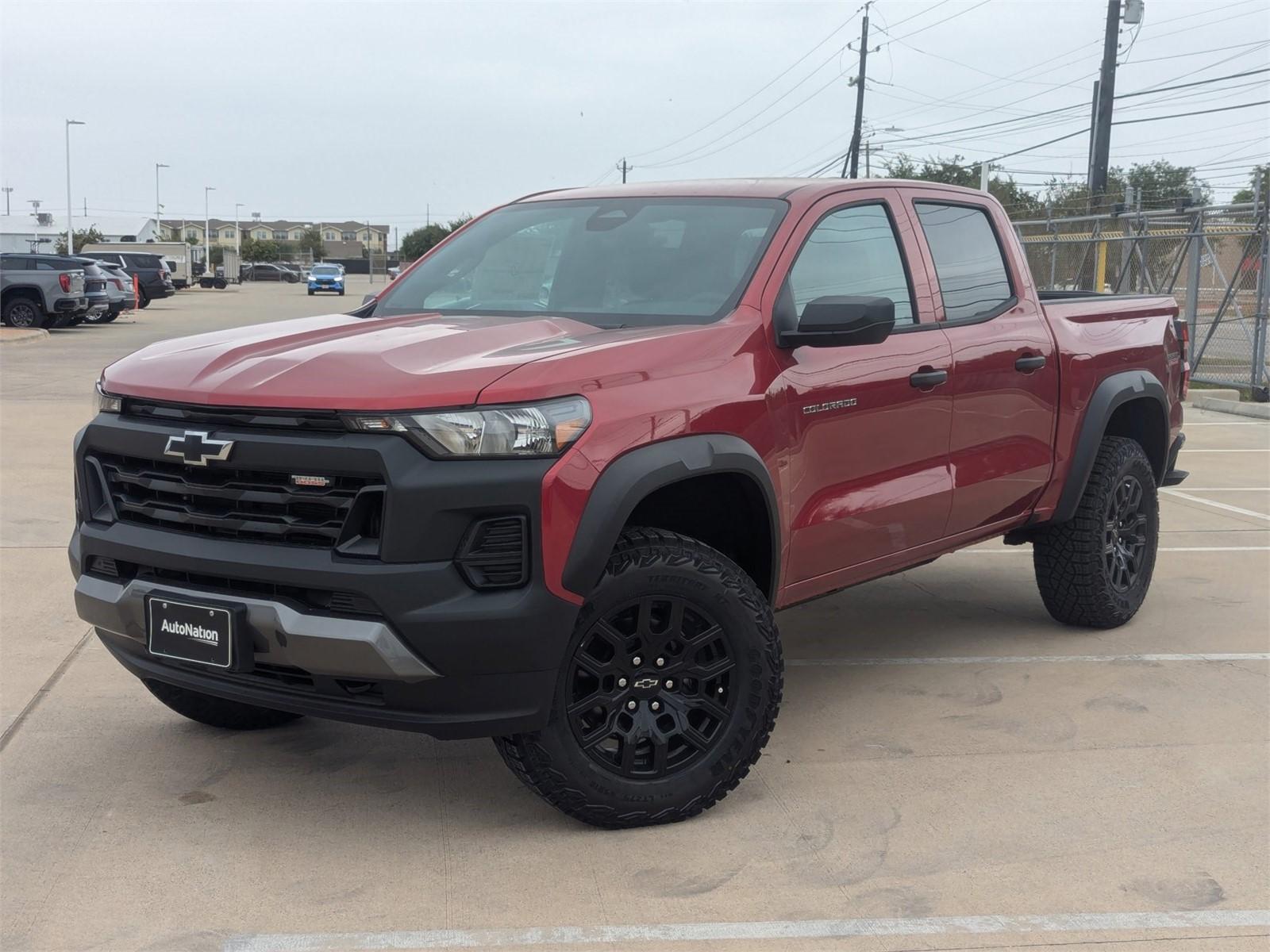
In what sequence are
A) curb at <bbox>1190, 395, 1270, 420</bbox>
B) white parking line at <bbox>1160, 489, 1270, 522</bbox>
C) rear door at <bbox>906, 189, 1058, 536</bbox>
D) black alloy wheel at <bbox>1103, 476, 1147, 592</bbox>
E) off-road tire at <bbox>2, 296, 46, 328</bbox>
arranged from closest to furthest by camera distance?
rear door at <bbox>906, 189, 1058, 536</bbox>, black alloy wheel at <bbox>1103, 476, 1147, 592</bbox>, white parking line at <bbox>1160, 489, 1270, 522</bbox>, curb at <bbox>1190, 395, 1270, 420</bbox>, off-road tire at <bbox>2, 296, 46, 328</bbox>

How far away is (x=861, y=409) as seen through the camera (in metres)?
4.59

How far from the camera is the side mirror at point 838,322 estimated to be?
418cm

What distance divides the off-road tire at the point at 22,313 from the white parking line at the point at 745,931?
26.8 m

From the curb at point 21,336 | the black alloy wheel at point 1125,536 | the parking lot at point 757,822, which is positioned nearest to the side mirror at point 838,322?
the parking lot at point 757,822

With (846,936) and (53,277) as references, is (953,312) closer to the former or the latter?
(846,936)

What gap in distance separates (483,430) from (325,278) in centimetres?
5470

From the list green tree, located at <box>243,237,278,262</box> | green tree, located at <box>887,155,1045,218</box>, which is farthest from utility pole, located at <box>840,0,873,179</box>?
green tree, located at <box>243,237,278,262</box>

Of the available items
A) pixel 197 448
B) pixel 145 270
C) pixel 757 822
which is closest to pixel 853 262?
pixel 757 822

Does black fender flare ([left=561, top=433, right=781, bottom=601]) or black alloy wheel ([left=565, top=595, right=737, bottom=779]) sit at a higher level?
black fender flare ([left=561, top=433, right=781, bottom=601])

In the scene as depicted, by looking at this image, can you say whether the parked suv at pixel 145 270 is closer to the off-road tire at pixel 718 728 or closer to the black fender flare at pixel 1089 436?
the black fender flare at pixel 1089 436

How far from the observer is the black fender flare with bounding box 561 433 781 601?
358 centimetres

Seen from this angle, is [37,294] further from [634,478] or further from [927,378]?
[634,478]

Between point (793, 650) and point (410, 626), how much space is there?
2.83m

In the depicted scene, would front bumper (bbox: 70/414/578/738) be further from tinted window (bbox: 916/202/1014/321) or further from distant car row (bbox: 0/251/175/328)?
distant car row (bbox: 0/251/175/328)
